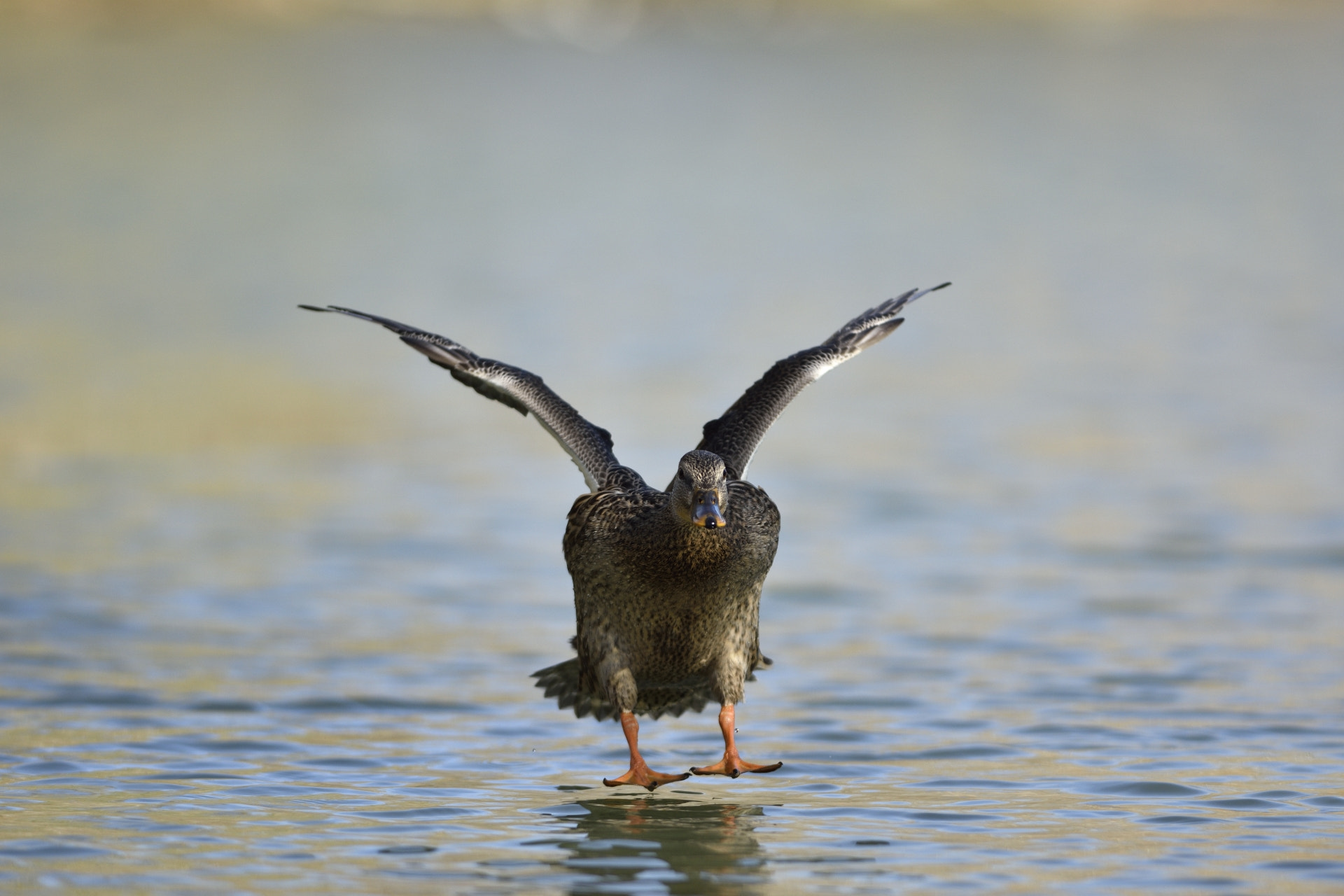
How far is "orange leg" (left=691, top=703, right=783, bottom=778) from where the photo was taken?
9.77m

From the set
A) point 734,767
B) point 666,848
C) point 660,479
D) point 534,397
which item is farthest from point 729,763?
point 660,479

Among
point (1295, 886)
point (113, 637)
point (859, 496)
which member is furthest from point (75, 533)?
point (1295, 886)

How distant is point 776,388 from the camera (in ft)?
37.4

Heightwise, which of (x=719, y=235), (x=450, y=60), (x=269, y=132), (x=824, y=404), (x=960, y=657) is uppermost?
(x=450, y=60)

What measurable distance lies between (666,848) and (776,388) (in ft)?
A: 10.4

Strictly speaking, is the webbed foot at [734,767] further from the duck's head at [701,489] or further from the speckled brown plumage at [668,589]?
the duck's head at [701,489]

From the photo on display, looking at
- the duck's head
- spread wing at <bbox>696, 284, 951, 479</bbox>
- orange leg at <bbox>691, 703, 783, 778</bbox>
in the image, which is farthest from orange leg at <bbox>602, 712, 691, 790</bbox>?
spread wing at <bbox>696, 284, 951, 479</bbox>

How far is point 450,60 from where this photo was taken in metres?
89.9

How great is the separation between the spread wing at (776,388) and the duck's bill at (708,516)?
140 centimetres

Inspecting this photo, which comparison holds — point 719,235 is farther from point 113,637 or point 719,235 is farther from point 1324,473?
point 113,637

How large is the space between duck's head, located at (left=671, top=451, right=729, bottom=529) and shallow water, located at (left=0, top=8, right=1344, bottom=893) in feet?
4.83

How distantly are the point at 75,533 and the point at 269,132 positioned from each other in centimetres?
3953

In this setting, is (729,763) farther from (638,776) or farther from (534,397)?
(534,397)

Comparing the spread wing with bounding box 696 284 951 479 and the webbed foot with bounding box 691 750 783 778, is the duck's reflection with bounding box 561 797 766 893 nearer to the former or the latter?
the webbed foot with bounding box 691 750 783 778
